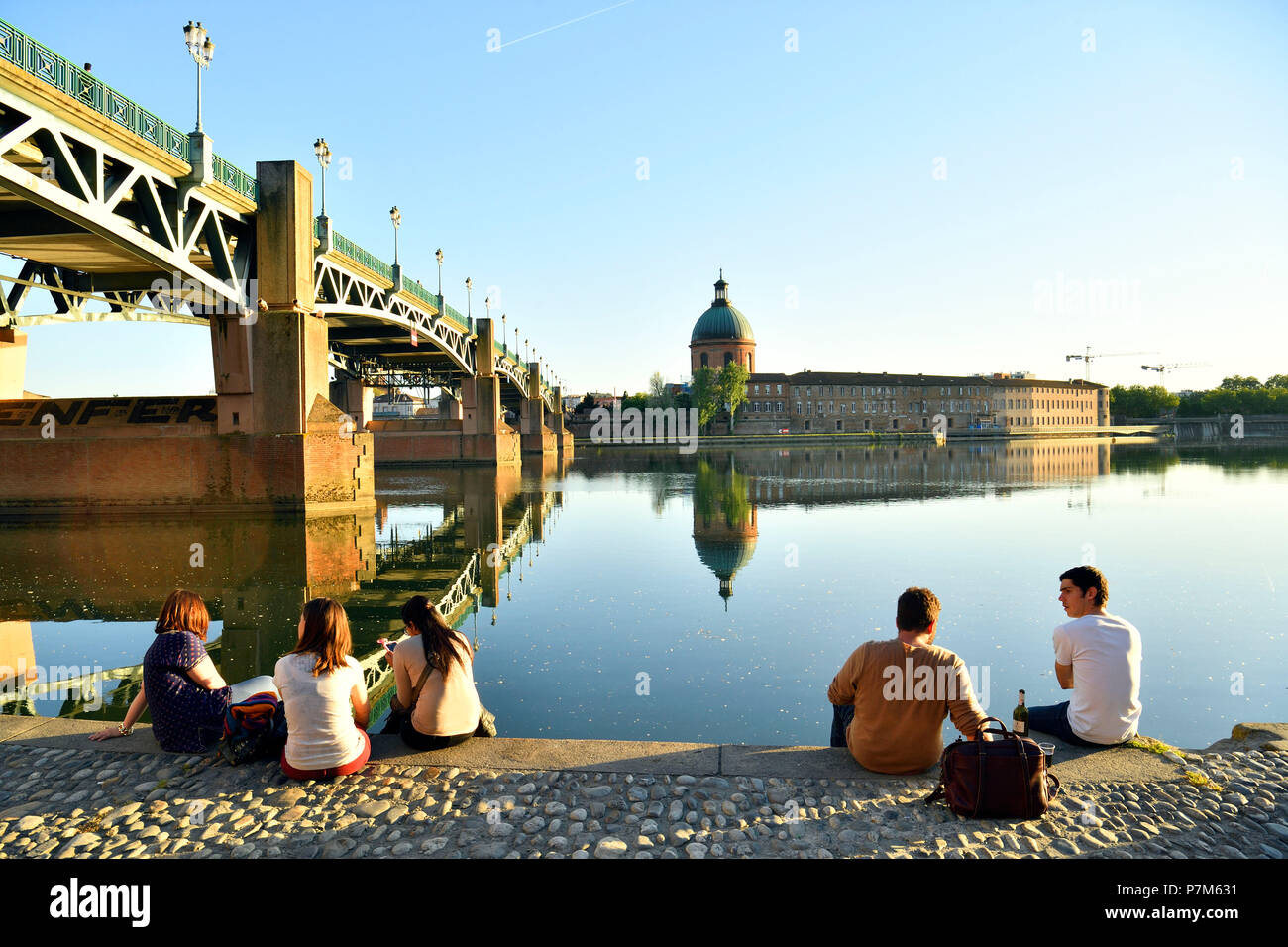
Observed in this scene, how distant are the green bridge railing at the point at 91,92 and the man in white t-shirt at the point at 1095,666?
18836 millimetres

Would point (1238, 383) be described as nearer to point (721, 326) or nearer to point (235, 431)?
point (721, 326)

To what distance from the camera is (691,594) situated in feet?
40.8

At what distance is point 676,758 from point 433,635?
1.81m

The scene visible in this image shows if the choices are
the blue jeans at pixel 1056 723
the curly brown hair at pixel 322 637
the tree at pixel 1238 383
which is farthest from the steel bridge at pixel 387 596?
the tree at pixel 1238 383

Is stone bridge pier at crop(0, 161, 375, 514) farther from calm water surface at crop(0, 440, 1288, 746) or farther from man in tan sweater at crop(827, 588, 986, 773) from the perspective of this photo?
man in tan sweater at crop(827, 588, 986, 773)

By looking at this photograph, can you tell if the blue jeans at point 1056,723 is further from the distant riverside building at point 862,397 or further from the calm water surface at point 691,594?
the distant riverside building at point 862,397

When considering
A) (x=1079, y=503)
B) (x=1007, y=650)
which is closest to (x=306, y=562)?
(x=1007, y=650)

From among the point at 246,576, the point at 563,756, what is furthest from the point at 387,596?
the point at 563,756

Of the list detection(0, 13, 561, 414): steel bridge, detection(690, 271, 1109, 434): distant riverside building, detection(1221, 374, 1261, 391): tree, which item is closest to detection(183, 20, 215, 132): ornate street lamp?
detection(0, 13, 561, 414): steel bridge

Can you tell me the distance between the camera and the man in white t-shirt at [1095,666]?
5172mm

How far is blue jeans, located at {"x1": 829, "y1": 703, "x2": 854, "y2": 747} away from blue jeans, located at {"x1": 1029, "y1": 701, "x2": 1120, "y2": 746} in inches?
56.8

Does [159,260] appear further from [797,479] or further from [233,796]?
[797,479]

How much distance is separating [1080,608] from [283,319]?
23.4m
